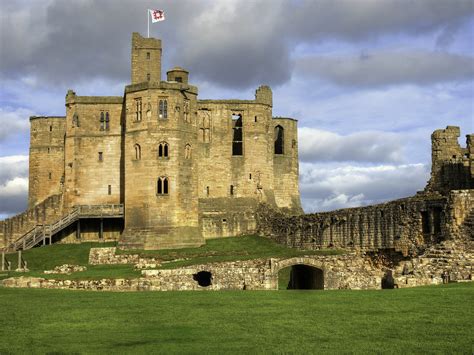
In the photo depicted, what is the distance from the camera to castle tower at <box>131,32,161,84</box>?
213 feet

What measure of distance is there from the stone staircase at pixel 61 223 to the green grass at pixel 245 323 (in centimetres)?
3137

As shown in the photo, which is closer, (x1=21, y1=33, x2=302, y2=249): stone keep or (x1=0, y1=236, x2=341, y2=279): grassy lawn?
(x1=0, y1=236, x2=341, y2=279): grassy lawn

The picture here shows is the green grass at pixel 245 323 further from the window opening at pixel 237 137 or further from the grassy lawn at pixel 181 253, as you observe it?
the window opening at pixel 237 137

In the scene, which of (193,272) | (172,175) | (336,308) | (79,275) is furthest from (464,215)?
(172,175)

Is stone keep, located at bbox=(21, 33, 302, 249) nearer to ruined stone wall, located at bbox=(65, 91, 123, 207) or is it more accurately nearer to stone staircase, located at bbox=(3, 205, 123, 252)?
ruined stone wall, located at bbox=(65, 91, 123, 207)

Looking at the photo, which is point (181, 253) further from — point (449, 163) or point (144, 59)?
point (449, 163)

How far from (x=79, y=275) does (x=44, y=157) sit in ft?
99.1

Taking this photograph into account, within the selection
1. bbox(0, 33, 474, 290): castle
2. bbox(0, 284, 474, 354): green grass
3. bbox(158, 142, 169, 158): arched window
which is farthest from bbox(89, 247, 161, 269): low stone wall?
bbox(0, 284, 474, 354): green grass

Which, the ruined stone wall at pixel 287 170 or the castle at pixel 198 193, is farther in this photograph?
the ruined stone wall at pixel 287 170

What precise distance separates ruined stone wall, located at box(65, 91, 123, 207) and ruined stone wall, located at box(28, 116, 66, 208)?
4.49 m

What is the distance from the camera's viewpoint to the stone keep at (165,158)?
5862 centimetres

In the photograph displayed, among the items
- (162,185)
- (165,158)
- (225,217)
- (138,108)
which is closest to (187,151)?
(165,158)

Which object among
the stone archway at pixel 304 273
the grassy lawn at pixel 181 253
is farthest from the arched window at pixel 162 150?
the stone archway at pixel 304 273

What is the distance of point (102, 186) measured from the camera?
63.9 metres
